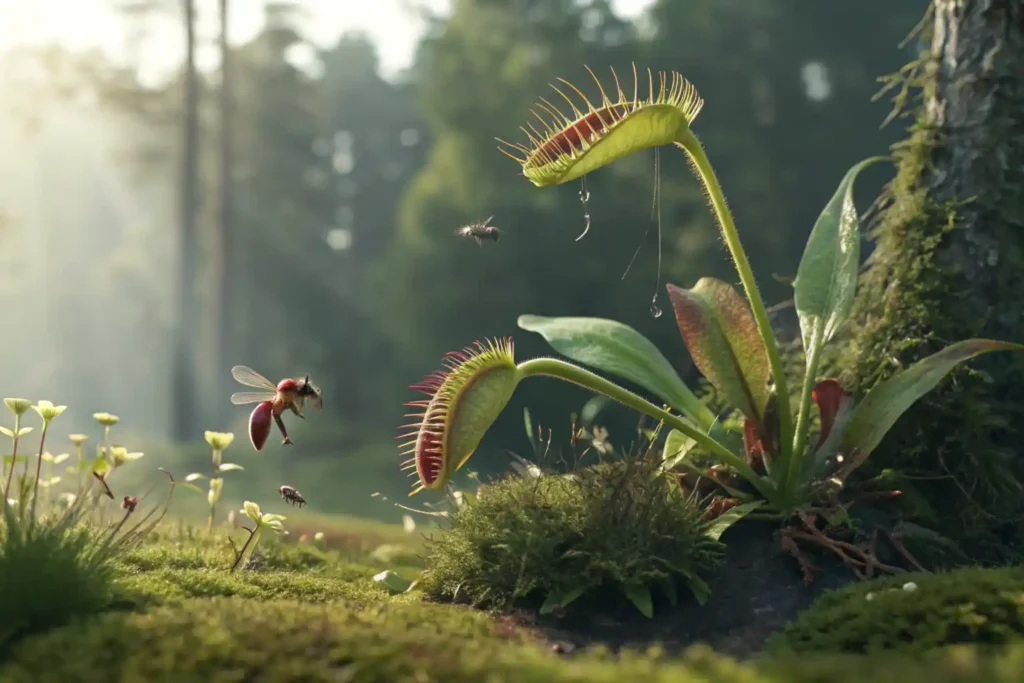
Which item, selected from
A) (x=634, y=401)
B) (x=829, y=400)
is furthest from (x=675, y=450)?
(x=829, y=400)

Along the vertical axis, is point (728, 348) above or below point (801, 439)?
above

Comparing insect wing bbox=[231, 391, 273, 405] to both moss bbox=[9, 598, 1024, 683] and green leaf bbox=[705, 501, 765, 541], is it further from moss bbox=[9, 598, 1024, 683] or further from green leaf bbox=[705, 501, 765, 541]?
green leaf bbox=[705, 501, 765, 541]

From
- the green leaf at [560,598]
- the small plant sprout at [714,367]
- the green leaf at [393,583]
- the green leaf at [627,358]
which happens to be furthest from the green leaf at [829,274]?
the green leaf at [393,583]

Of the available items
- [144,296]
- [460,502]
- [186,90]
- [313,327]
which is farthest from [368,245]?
Result: [460,502]

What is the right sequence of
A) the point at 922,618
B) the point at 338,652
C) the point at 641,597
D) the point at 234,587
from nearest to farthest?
the point at 338,652 < the point at 922,618 < the point at 641,597 < the point at 234,587

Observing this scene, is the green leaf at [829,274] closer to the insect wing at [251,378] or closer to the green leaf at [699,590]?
the green leaf at [699,590]

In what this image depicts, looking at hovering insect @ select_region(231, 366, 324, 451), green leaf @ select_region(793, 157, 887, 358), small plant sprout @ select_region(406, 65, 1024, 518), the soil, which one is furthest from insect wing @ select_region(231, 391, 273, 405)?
green leaf @ select_region(793, 157, 887, 358)

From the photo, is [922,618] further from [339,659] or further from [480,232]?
[480,232]
